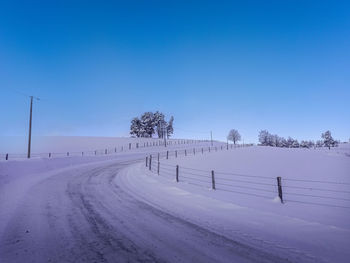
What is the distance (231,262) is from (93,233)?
319cm

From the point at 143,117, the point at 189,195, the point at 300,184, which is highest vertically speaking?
the point at 143,117

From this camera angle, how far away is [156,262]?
10.4 ft

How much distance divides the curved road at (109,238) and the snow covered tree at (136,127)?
287 ft

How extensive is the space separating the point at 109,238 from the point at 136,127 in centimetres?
9167

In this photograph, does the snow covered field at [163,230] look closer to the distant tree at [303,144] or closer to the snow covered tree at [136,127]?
the snow covered tree at [136,127]

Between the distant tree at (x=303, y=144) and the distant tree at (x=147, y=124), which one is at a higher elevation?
the distant tree at (x=147, y=124)

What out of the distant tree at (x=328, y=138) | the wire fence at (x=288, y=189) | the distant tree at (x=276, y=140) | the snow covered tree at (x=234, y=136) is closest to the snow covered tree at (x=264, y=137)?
the distant tree at (x=276, y=140)

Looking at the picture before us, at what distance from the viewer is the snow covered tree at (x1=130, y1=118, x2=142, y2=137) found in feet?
305

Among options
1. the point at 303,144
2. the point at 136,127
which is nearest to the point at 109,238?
the point at 136,127

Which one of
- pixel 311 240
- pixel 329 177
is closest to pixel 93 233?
pixel 311 240

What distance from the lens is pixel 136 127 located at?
307 ft

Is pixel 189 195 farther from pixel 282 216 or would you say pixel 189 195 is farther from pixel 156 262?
pixel 156 262

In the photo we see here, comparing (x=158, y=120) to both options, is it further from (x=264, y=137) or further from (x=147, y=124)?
(x=264, y=137)

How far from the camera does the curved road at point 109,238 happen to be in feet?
11.0
